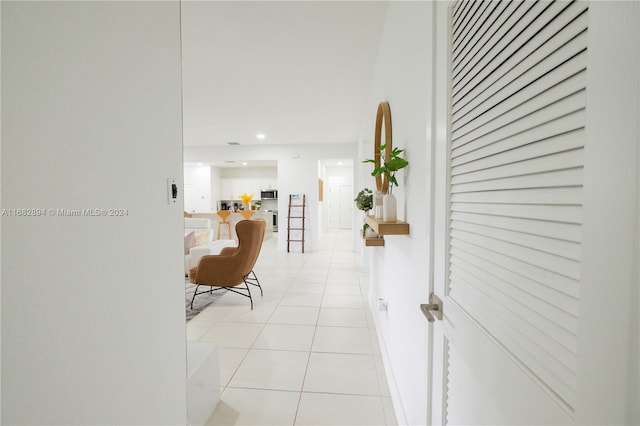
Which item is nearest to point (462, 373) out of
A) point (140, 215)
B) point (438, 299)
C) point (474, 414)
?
point (474, 414)

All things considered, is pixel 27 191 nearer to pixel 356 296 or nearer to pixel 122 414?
pixel 122 414

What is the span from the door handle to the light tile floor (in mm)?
1077

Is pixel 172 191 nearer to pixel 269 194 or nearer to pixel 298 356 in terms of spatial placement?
pixel 298 356

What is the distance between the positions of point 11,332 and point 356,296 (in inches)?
137

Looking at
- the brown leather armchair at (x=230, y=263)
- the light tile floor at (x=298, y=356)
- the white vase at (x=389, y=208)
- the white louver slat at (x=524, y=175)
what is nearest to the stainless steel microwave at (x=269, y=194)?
the light tile floor at (x=298, y=356)

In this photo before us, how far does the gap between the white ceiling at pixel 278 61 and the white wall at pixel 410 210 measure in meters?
0.58

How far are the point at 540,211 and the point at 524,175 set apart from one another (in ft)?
0.27

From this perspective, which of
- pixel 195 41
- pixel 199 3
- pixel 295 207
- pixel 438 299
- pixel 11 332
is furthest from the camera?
pixel 295 207

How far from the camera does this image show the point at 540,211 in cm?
51

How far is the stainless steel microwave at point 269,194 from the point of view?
35.9 ft

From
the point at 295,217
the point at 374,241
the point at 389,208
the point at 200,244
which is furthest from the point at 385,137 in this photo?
the point at 295,217

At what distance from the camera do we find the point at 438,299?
972mm

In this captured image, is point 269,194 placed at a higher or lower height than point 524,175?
higher

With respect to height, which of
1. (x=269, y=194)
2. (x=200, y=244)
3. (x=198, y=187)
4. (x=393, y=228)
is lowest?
(x=200, y=244)
